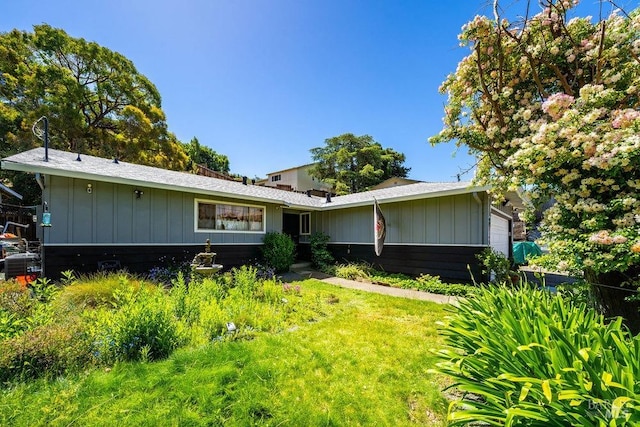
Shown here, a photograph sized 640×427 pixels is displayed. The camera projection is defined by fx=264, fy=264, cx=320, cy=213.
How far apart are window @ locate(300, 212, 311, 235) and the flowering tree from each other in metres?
8.45

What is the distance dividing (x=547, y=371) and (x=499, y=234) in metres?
9.09

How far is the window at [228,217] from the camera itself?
8.34m

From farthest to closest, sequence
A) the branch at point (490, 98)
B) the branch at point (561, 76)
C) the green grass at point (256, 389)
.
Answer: the branch at point (490, 98)
the branch at point (561, 76)
the green grass at point (256, 389)

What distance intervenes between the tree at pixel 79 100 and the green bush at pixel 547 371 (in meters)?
20.2

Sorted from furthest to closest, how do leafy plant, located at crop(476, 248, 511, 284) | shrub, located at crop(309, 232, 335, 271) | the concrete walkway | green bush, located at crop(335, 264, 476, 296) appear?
shrub, located at crop(309, 232, 335, 271) < green bush, located at crop(335, 264, 476, 296) < leafy plant, located at crop(476, 248, 511, 284) < the concrete walkway

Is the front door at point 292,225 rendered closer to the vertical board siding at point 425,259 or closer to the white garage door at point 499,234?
the vertical board siding at point 425,259

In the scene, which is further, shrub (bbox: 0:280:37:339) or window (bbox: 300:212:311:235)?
window (bbox: 300:212:311:235)

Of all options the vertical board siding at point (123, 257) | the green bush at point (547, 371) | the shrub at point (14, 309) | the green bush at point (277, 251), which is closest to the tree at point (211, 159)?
the green bush at point (277, 251)

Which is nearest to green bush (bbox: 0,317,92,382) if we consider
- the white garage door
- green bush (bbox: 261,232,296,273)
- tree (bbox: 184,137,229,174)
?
green bush (bbox: 261,232,296,273)

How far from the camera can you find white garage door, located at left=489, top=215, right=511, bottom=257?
8378mm

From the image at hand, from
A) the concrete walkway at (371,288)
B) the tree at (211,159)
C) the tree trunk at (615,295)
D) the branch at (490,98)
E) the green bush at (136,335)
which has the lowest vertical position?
the concrete walkway at (371,288)

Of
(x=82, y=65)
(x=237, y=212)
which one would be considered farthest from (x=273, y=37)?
(x=82, y=65)

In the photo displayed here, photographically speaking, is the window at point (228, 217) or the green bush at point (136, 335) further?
the window at point (228, 217)

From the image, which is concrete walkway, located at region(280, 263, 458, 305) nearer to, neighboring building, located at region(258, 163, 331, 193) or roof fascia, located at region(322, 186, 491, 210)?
roof fascia, located at region(322, 186, 491, 210)
